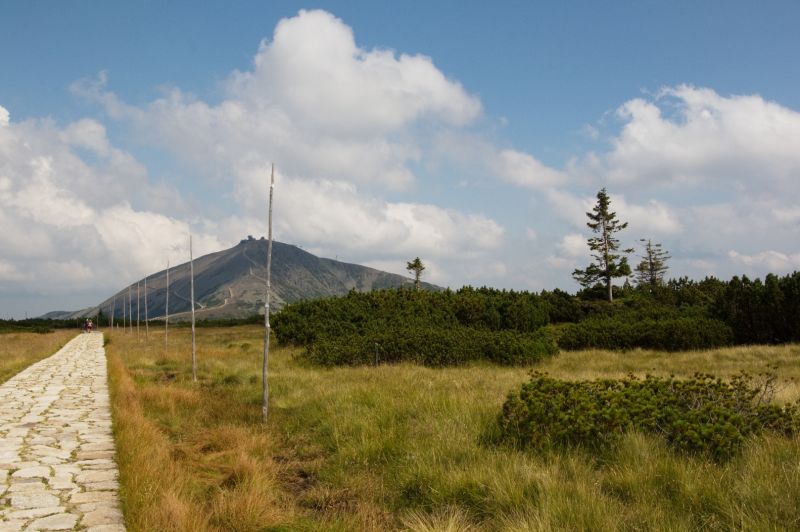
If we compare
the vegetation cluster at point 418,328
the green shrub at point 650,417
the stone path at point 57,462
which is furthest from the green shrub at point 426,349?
the green shrub at point 650,417

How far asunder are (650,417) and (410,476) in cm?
294

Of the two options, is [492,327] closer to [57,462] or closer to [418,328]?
[418,328]

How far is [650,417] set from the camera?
6059 millimetres

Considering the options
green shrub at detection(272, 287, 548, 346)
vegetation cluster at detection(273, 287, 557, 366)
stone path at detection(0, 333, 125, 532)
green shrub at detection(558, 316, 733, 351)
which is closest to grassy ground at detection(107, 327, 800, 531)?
stone path at detection(0, 333, 125, 532)

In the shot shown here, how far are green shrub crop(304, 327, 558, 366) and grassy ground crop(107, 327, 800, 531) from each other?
8.78m

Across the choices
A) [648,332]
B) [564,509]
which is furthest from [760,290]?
[564,509]

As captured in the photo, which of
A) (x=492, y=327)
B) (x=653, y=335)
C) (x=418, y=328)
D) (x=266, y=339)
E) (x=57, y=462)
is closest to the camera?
(x=57, y=462)

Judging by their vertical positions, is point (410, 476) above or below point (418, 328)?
below

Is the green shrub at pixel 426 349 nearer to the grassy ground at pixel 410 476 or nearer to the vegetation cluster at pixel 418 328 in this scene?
the vegetation cluster at pixel 418 328

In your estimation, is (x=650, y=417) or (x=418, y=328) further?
(x=418, y=328)

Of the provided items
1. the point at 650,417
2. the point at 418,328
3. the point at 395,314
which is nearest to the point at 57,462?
the point at 650,417

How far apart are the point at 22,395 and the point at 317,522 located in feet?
33.9

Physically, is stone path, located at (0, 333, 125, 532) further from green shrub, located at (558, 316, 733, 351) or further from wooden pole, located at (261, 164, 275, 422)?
green shrub, located at (558, 316, 733, 351)

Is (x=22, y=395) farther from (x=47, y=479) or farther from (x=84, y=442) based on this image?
(x=47, y=479)
